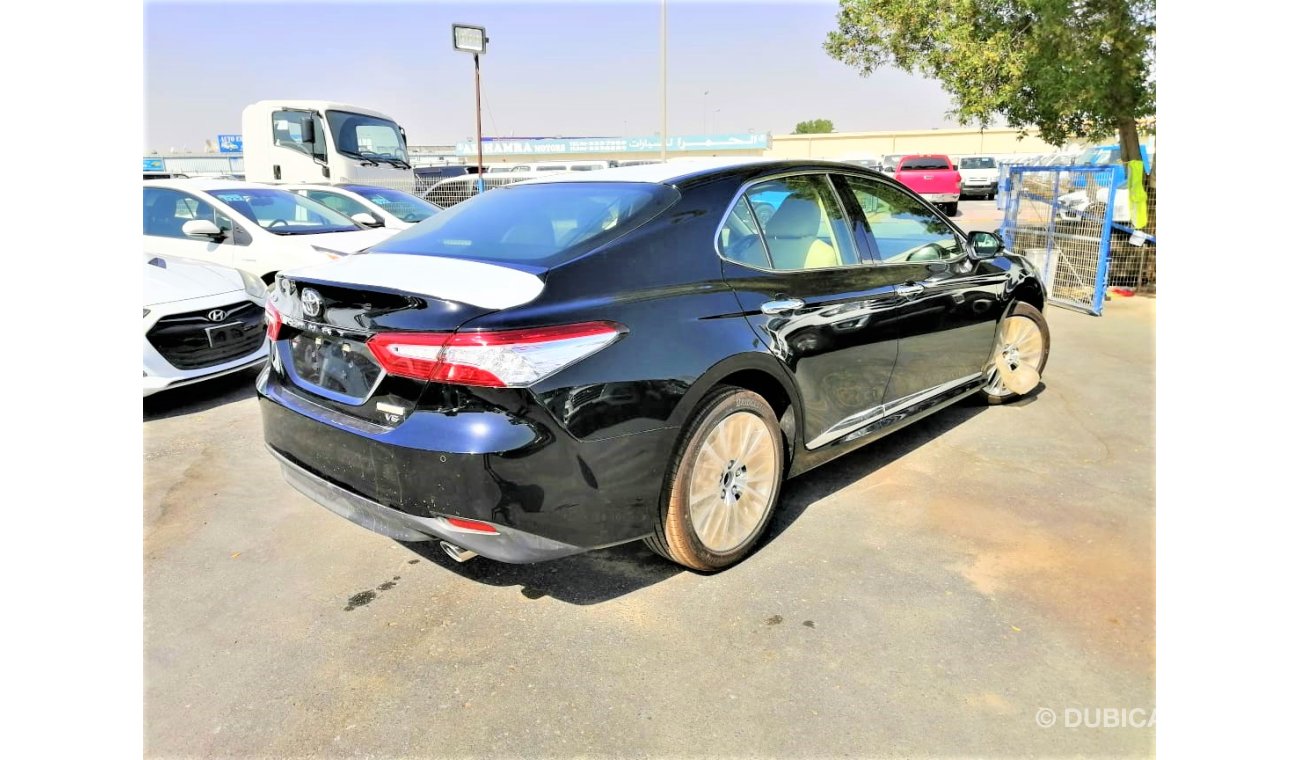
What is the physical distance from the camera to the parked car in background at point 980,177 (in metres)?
29.7

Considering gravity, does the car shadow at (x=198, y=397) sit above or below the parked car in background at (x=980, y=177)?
below

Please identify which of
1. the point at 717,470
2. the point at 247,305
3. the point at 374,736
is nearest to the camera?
the point at 374,736

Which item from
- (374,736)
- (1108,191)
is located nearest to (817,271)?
(374,736)

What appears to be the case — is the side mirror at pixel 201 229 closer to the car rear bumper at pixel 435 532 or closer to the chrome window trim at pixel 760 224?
the car rear bumper at pixel 435 532

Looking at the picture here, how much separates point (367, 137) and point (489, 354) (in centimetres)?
1327

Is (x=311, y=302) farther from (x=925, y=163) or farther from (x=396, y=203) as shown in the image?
(x=925, y=163)

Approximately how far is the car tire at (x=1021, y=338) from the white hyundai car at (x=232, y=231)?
5177 millimetres

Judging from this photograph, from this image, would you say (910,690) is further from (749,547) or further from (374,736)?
(374,736)

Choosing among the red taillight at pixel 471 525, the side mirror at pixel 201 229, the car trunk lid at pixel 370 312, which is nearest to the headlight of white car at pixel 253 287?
the side mirror at pixel 201 229

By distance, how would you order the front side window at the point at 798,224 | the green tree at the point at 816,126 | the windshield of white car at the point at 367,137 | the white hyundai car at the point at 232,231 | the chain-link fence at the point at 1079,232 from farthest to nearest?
the green tree at the point at 816,126 < the windshield of white car at the point at 367,137 < the chain-link fence at the point at 1079,232 < the white hyundai car at the point at 232,231 < the front side window at the point at 798,224

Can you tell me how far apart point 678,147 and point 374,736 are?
1709 inches

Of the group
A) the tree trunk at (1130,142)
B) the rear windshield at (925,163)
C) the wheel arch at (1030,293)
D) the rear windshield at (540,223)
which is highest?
the rear windshield at (925,163)

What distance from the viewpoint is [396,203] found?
9.98 metres

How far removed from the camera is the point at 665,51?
696 inches
